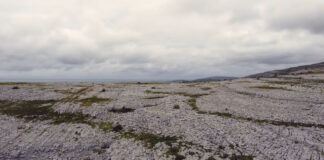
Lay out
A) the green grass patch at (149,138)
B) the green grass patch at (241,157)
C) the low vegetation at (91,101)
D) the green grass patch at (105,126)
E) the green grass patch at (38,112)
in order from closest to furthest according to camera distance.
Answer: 1. the green grass patch at (241,157)
2. the green grass patch at (149,138)
3. the green grass patch at (105,126)
4. the green grass patch at (38,112)
5. the low vegetation at (91,101)

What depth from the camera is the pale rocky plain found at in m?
34.5

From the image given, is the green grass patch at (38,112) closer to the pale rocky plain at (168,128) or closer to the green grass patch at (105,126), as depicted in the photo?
the pale rocky plain at (168,128)

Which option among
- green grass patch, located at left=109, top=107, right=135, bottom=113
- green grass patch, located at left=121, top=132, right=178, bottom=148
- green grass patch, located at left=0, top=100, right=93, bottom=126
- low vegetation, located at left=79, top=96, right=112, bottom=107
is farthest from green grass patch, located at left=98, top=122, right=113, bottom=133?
low vegetation, located at left=79, top=96, right=112, bottom=107

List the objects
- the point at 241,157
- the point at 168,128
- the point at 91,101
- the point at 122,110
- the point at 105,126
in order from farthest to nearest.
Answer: the point at 91,101 < the point at 122,110 < the point at 105,126 < the point at 168,128 < the point at 241,157

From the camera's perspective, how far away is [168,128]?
1690 inches

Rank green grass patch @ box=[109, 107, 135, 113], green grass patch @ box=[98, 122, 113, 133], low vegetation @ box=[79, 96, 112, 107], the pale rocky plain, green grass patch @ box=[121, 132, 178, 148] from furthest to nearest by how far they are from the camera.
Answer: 1. low vegetation @ box=[79, 96, 112, 107]
2. green grass patch @ box=[109, 107, 135, 113]
3. green grass patch @ box=[98, 122, 113, 133]
4. green grass patch @ box=[121, 132, 178, 148]
5. the pale rocky plain

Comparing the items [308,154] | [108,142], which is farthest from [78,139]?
[308,154]

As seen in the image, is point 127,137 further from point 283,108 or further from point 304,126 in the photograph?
point 283,108

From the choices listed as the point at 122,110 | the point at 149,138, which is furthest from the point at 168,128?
the point at 122,110

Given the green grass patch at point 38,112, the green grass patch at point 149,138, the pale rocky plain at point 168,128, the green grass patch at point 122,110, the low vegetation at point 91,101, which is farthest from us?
the low vegetation at point 91,101

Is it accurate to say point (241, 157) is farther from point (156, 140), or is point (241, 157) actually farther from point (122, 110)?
point (122, 110)

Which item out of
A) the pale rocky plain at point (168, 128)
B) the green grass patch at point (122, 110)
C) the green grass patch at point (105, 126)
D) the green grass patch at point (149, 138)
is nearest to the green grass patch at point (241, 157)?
the pale rocky plain at point (168, 128)

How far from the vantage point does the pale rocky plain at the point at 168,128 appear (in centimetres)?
3447

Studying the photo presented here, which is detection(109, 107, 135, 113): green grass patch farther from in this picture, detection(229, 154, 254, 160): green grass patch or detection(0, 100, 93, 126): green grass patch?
detection(229, 154, 254, 160): green grass patch
